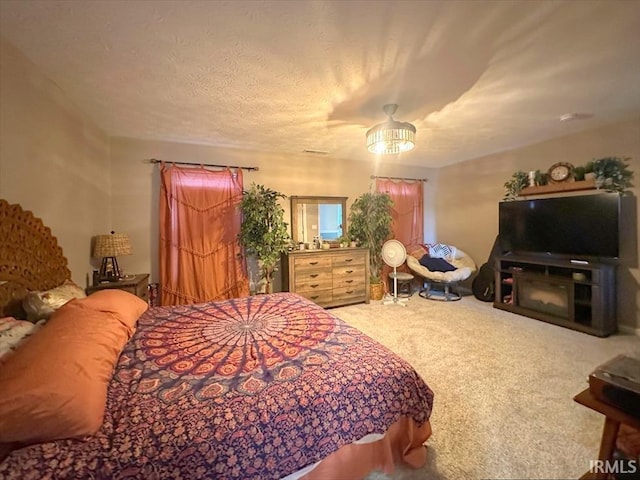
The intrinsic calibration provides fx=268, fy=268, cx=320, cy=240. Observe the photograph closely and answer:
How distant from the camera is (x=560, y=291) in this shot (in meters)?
3.20

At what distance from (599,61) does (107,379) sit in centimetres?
343

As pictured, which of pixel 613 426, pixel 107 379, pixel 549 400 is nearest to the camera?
pixel 107 379

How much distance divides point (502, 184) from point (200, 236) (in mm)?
4547

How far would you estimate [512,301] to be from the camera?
365 centimetres

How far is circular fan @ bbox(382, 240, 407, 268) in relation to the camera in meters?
4.11

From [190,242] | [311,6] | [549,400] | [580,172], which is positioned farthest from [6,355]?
[580,172]

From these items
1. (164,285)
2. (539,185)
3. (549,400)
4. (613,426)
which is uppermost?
(539,185)

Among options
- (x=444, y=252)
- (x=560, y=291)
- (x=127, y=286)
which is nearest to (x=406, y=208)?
(x=444, y=252)

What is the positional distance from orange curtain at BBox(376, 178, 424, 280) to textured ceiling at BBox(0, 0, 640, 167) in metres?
1.92

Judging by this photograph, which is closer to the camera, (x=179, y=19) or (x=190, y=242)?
→ (x=179, y=19)

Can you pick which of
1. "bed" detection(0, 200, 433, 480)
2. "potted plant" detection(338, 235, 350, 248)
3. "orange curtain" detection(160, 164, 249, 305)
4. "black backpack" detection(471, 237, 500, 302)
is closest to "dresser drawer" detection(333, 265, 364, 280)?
"potted plant" detection(338, 235, 350, 248)

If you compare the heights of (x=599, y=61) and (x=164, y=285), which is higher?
(x=599, y=61)

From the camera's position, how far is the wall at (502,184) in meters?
2.97

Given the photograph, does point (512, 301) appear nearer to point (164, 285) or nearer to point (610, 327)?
point (610, 327)
